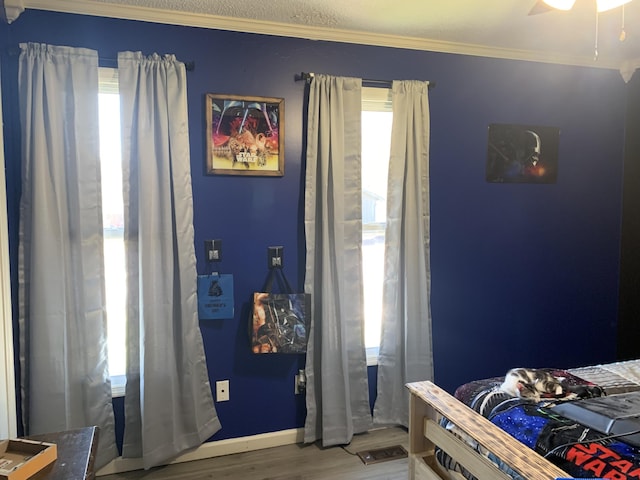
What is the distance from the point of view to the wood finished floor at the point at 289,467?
240 centimetres

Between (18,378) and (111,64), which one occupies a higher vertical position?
(111,64)

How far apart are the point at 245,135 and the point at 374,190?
0.85 m

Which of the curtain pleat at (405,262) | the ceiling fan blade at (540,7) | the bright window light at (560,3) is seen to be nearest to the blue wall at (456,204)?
the curtain pleat at (405,262)

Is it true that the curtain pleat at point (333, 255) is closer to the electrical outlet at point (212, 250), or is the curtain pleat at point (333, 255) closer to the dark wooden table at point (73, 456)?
the electrical outlet at point (212, 250)

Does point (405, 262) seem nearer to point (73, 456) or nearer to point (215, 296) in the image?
point (215, 296)

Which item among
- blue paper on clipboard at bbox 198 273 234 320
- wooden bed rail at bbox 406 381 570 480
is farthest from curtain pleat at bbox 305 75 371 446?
wooden bed rail at bbox 406 381 570 480

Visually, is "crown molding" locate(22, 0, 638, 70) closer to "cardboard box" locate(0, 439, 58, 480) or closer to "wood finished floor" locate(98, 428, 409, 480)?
"cardboard box" locate(0, 439, 58, 480)

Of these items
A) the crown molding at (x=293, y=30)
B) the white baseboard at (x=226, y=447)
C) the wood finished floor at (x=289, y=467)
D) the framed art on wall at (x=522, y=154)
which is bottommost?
the wood finished floor at (x=289, y=467)

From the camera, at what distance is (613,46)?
115 inches

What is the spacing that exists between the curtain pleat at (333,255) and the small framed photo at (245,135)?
0.62ft

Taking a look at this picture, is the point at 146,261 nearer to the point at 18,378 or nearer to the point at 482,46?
the point at 18,378

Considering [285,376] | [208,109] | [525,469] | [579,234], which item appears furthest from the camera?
[579,234]

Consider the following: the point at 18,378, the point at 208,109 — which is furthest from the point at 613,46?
→ the point at 18,378

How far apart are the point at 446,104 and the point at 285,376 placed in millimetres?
1920
